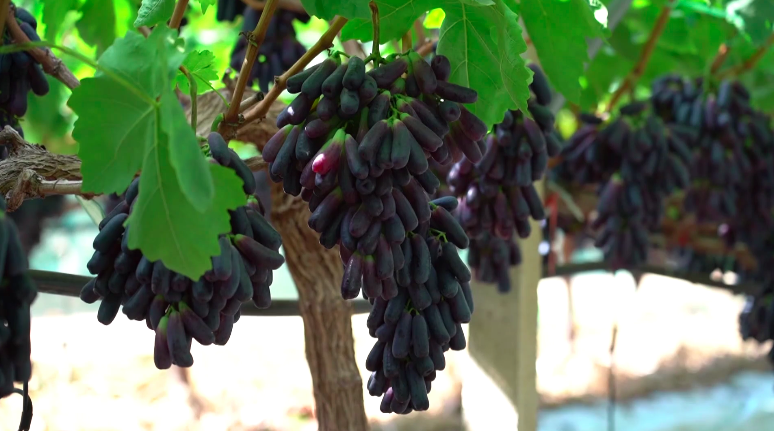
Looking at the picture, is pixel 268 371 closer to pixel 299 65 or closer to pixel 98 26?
pixel 98 26

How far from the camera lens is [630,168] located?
1450mm

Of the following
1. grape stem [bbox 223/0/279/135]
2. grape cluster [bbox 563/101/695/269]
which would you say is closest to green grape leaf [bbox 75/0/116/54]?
A: grape stem [bbox 223/0/279/135]

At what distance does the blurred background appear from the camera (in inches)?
92.2

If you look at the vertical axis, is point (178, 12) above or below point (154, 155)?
above

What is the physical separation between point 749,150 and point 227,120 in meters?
1.33

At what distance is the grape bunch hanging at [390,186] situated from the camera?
2.06ft

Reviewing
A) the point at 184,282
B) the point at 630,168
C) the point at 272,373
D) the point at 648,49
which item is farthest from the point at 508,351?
the point at 272,373

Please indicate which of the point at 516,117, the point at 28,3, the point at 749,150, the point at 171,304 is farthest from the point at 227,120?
the point at 28,3

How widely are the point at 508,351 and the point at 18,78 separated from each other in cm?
90

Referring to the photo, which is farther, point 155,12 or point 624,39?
point 624,39

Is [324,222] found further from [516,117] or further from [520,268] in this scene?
[520,268]

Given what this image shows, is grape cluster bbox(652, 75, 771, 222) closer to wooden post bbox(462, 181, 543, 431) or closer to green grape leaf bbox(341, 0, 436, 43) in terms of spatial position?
wooden post bbox(462, 181, 543, 431)

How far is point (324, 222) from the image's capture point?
2.12ft

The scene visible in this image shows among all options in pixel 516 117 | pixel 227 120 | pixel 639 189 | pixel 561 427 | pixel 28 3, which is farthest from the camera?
pixel 561 427
